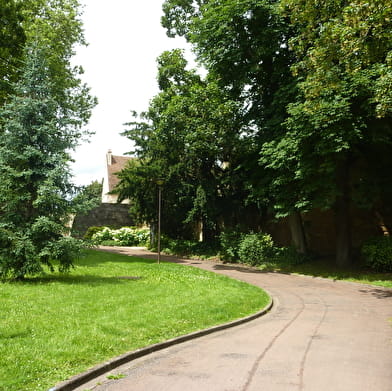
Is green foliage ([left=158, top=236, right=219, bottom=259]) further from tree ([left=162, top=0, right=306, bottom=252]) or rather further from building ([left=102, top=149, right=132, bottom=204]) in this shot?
building ([left=102, top=149, right=132, bottom=204])

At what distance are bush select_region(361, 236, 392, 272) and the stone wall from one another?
29.7 meters

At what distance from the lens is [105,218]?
42125mm

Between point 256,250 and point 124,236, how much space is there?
1920 centimetres

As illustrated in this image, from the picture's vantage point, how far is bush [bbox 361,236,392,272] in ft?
54.3

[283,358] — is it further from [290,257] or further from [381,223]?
[381,223]

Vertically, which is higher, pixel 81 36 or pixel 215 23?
pixel 81 36

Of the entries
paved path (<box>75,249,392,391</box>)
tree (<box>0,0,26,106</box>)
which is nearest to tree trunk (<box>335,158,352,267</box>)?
paved path (<box>75,249,392,391</box>)

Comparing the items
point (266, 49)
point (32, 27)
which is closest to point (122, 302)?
point (266, 49)

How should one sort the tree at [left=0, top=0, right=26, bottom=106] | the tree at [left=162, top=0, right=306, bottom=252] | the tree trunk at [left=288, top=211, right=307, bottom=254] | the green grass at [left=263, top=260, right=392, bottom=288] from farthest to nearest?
the tree trunk at [left=288, top=211, right=307, bottom=254] < the tree at [left=0, top=0, right=26, bottom=106] < the tree at [left=162, top=0, right=306, bottom=252] < the green grass at [left=263, top=260, right=392, bottom=288]

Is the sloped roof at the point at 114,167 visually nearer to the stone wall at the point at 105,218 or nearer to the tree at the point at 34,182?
the stone wall at the point at 105,218

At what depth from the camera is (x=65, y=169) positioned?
536 inches

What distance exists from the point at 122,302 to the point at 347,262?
13.0m

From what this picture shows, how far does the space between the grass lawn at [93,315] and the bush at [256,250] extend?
20.5 ft

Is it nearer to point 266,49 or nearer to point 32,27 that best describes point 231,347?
point 266,49
